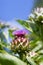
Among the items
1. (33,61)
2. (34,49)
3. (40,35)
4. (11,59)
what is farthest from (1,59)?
(40,35)

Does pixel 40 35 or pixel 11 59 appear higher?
pixel 40 35

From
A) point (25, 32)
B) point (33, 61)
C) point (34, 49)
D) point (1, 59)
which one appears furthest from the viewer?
point (25, 32)

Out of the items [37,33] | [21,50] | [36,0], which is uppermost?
[36,0]

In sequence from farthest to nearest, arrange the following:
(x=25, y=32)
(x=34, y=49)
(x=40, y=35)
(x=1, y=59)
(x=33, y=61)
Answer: (x=25, y=32), (x=40, y=35), (x=34, y=49), (x=33, y=61), (x=1, y=59)

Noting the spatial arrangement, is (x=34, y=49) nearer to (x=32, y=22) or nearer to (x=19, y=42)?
(x=19, y=42)

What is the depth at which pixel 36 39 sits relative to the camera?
50.5 inches

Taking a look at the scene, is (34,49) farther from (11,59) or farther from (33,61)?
(11,59)

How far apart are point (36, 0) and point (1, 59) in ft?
32.1

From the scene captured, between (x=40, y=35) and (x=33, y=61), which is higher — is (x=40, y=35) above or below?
above

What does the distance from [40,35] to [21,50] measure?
0.14 metres

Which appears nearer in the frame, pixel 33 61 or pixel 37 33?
pixel 33 61

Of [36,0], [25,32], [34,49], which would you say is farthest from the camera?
[36,0]

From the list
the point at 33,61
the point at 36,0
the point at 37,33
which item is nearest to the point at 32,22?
the point at 37,33

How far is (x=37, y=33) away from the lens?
1.35 metres
